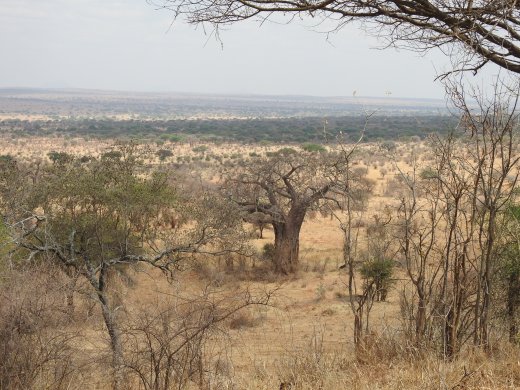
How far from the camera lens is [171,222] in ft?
68.4

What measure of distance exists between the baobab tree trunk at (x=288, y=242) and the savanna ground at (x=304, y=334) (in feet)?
1.33

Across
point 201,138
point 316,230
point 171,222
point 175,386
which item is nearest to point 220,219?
point 171,222

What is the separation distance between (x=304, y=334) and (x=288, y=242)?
5.49 m

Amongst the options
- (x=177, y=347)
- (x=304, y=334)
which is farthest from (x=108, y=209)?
(x=177, y=347)

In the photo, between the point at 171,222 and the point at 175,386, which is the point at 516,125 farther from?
the point at 171,222

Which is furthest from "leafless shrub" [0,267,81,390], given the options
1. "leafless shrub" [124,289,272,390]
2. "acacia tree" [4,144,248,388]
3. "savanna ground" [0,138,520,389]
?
"acacia tree" [4,144,248,388]

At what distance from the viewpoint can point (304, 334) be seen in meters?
11.0

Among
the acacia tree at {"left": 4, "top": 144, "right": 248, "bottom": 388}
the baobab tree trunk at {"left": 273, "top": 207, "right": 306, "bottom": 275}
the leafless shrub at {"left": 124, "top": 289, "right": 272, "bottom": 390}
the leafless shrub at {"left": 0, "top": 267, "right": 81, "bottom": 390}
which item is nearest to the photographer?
the leafless shrub at {"left": 124, "top": 289, "right": 272, "bottom": 390}

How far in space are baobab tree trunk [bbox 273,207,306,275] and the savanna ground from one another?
0.40m

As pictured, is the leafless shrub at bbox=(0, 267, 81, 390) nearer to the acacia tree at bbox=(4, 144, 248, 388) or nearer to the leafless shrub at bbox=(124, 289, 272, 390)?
the leafless shrub at bbox=(124, 289, 272, 390)

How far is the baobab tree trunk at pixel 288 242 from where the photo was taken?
16.2 metres

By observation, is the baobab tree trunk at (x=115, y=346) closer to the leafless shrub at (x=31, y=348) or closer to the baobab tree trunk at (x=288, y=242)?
the leafless shrub at (x=31, y=348)

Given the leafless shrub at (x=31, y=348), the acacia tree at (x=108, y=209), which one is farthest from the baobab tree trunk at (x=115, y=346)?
the acacia tree at (x=108, y=209)

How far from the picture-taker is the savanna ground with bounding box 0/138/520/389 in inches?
162
